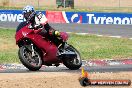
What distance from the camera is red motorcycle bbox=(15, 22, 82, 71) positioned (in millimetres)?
11492

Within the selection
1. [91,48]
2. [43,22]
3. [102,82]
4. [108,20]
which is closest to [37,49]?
[43,22]

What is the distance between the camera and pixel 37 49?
1176cm

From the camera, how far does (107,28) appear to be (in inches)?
1272

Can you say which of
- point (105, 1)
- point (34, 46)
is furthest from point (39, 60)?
point (105, 1)

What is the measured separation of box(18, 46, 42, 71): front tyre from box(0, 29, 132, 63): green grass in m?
4.40

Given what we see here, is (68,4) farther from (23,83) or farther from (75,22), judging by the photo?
(23,83)

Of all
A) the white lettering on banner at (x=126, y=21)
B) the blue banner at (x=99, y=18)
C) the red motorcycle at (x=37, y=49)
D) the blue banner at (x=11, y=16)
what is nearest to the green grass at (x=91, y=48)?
the red motorcycle at (x=37, y=49)

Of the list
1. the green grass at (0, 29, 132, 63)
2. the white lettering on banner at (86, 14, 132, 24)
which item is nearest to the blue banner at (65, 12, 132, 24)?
the white lettering on banner at (86, 14, 132, 24)

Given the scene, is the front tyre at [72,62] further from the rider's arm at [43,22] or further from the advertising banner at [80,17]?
the advertising banner at [80,17]

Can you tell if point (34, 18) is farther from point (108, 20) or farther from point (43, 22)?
point (108, 20)

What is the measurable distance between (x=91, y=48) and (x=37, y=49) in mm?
9023

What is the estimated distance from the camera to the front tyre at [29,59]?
11.4 metres

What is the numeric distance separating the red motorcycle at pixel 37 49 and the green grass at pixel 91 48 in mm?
4179

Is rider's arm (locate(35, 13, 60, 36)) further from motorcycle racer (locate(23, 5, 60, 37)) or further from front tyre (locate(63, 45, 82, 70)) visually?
front tyre (locate(63, 45, 82, 70))
